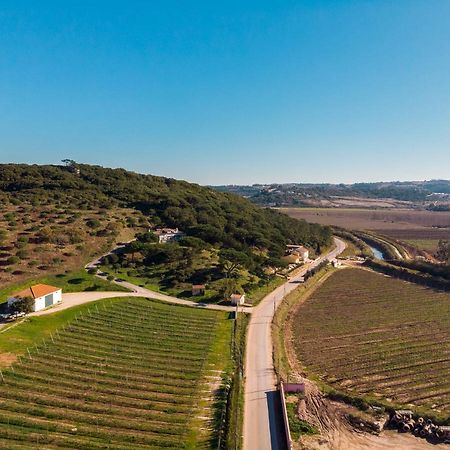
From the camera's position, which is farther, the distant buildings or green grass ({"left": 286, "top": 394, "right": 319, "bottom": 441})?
the distant buildings

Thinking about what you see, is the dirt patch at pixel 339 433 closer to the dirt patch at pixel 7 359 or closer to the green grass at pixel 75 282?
the dirt patch at pixel 7 359

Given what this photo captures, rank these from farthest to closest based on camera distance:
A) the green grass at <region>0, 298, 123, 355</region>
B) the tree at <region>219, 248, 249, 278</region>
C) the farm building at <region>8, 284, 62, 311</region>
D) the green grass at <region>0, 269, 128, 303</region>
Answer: the tree at <region>219, 248, 249, 278</region> < the green grass at <region>0, 269, 128, 303</region> < the farm building at <region>8, 284, 62, 311</region> < the green grass at <region>0, 298, 123, 355</region>

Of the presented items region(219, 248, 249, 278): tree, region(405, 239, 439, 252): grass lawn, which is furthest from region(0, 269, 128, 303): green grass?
region(405, 239, 439, 252): grass lawn

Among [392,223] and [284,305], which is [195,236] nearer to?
[284,305]

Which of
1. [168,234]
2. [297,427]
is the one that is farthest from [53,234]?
[297,427]

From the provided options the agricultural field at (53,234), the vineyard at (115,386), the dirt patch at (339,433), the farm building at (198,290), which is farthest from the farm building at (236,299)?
the agricultural field at (53,234)

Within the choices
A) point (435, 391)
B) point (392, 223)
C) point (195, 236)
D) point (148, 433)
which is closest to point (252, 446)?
point (148, 433)

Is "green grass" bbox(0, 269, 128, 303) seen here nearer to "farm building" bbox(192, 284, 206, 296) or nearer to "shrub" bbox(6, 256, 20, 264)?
"shrub" bbox(6, 256, 20, 264)

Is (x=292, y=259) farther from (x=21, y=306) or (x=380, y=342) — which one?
(x=21, y=306)
